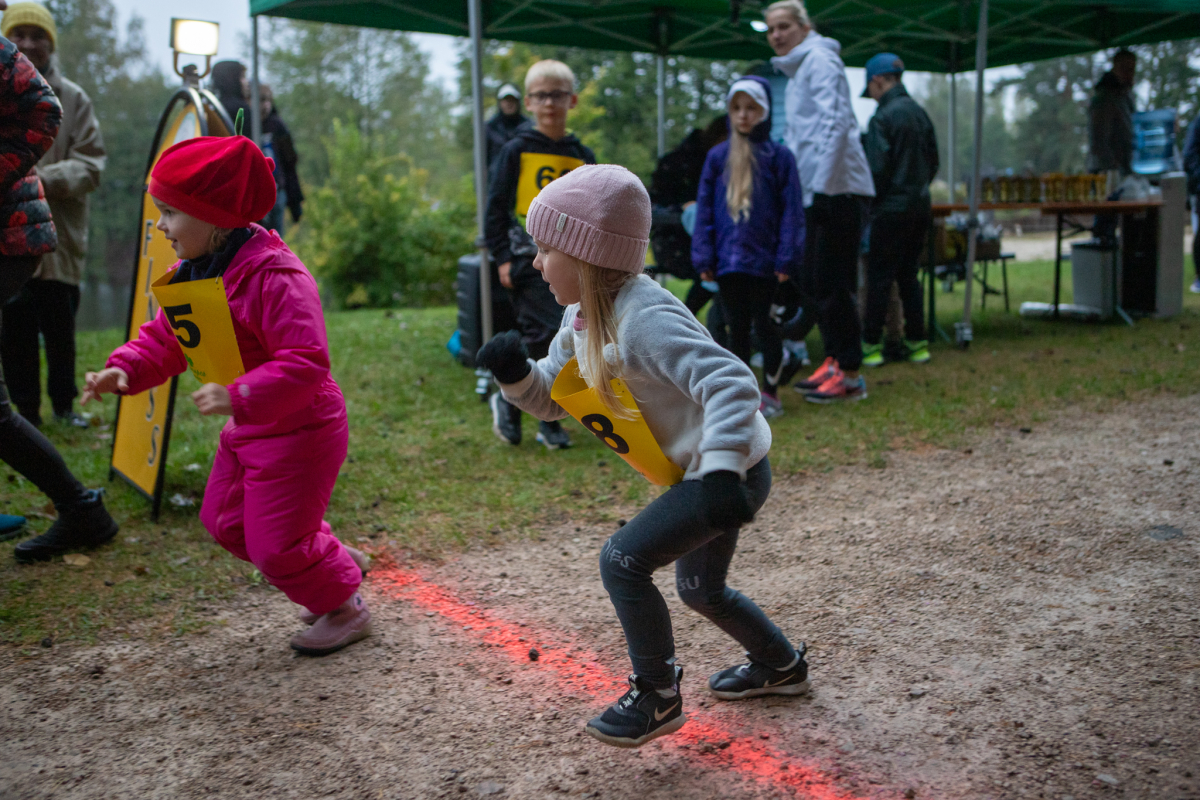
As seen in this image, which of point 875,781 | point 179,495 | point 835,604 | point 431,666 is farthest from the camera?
point 179,495

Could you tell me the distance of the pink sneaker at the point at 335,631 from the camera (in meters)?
3.25

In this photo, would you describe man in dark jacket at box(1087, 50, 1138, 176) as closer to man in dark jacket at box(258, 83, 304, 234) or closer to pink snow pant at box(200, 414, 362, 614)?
man in dark jacket at box(258, 83, 304, 234)

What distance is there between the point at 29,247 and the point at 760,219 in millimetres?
3836

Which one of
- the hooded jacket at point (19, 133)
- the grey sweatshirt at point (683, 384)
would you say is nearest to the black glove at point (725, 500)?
the grey sweatshirt at point (683, 384)

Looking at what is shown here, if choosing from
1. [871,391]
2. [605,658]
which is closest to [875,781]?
[605,658]

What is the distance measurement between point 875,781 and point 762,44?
10393 millimetres

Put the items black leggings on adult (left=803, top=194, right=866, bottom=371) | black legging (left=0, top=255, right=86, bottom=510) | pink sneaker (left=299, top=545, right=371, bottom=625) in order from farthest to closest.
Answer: black leggings on adult (left=803, top=194, right=866, bottom=371)
black legging (left=0, top=255, right=86, bottom=510)
pink sneaker (left=299, top=545, right=371, bottom=625)

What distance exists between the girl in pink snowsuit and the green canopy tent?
5220 mm

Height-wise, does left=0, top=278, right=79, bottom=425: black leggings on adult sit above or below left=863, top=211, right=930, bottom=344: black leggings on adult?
below

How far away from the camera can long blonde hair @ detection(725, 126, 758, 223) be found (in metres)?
5.76

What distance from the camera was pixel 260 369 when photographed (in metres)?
2.67

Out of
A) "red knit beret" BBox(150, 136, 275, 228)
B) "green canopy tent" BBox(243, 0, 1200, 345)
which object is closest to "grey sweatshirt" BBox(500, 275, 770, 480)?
"red knit beret" BBox(150, 136, 275, 228)

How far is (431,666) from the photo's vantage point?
3.15 m

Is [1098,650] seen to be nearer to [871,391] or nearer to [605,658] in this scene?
[605,658]
